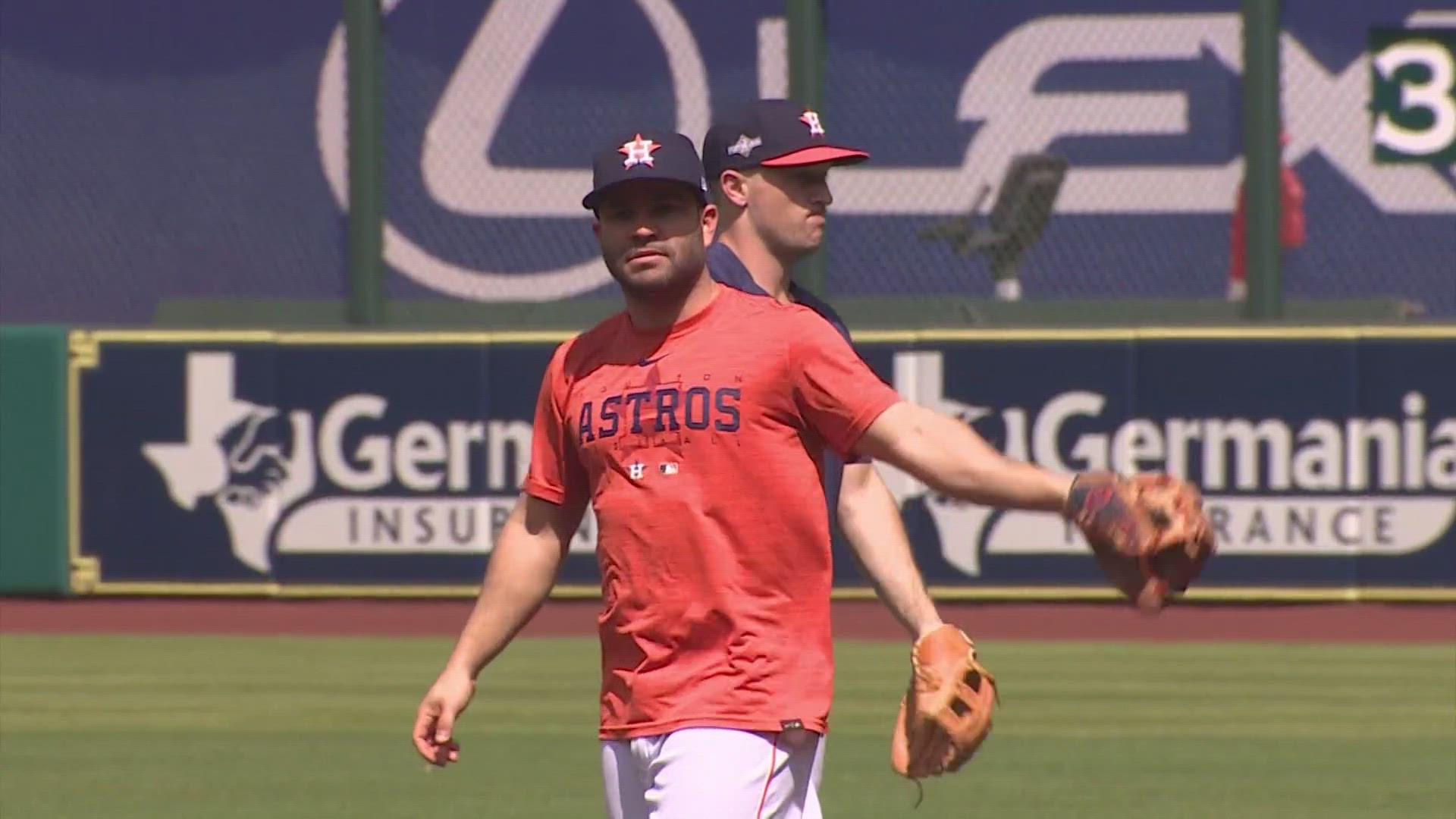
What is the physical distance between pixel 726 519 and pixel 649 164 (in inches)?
23.6

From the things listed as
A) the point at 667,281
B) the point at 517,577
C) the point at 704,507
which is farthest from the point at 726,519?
the point at 517,577

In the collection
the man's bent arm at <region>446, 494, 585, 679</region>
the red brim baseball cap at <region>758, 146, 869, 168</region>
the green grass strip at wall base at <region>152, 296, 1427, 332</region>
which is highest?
the green grass strip at wall base at <region>152, 296, 1427, 332</region>

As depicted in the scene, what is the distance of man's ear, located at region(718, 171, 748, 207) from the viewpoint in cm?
541

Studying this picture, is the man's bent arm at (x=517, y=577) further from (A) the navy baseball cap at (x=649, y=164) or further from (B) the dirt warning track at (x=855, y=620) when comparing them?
(B) the dirt warning track at (x=855, y=620)

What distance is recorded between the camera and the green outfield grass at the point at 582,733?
808 cm

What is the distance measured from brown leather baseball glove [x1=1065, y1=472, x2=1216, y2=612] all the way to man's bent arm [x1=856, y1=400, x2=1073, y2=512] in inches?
2.7

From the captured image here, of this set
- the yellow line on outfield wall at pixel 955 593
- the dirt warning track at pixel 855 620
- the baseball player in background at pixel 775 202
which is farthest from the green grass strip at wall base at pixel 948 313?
the baseball player in background at pixel 775 202

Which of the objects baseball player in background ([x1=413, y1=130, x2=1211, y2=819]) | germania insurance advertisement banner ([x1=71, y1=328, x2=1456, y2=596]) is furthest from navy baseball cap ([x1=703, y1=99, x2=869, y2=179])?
germania insurance advertisement banner ([x1=71, y1=328, x2=1456, y2=596])

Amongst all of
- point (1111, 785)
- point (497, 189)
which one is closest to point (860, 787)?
point (1111, 785)

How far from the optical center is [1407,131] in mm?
16078

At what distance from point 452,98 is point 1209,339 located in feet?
17.0

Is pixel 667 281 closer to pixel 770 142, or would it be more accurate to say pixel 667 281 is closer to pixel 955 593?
pixel 770 142

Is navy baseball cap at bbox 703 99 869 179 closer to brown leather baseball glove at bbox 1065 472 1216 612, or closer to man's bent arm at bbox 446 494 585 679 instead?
man's bent arm at bbox 446 494 585 679

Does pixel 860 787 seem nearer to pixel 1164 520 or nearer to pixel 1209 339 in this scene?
pixel 1164 520
